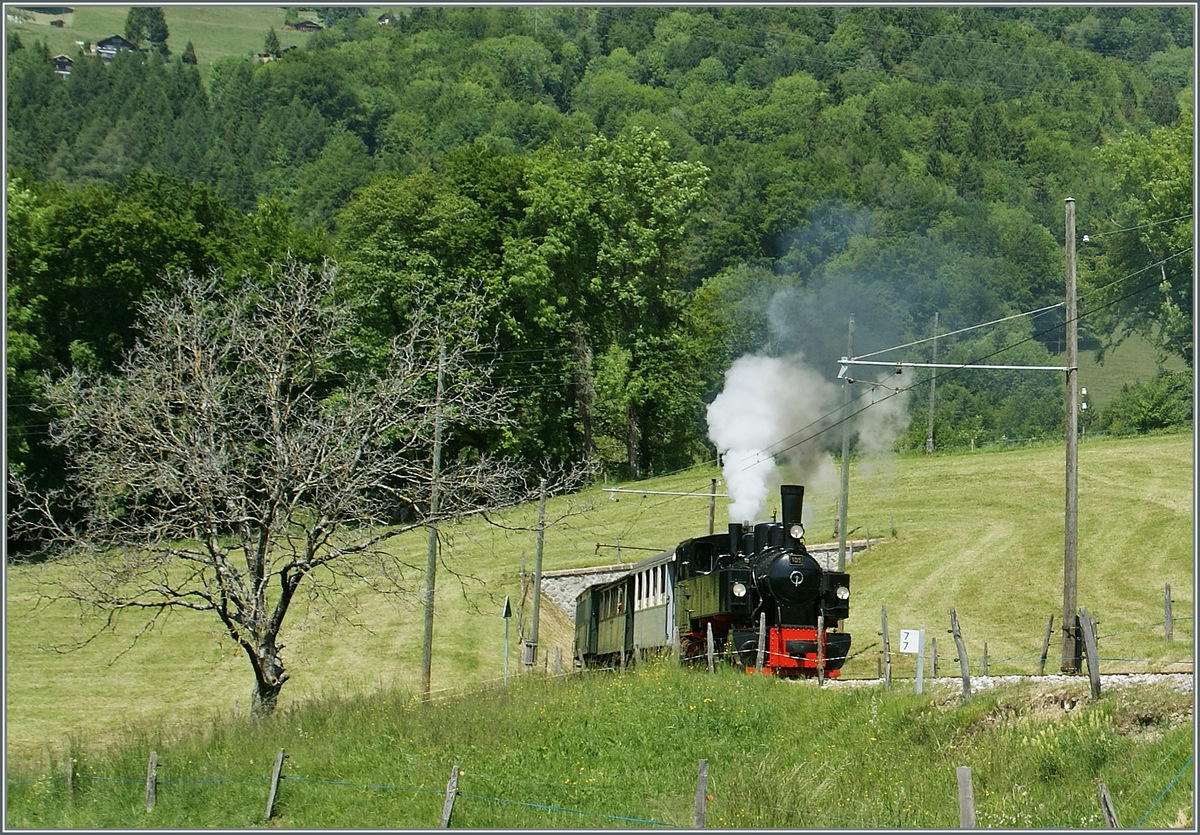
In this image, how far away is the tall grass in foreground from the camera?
51.0ft

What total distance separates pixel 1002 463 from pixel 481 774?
148 ft

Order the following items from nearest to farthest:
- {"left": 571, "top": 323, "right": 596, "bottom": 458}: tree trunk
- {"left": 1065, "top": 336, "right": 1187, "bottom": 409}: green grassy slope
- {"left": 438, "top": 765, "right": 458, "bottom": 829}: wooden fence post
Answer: {"left": 438, "top": 765, "right": 458, "bottom": 829}: wooden fence post → {"left": 571, "top": 323, "right": 596, "bottom": 458}: tree trunk → {"left": 1065, "top": 336, "right": 1187, "bottom": 409}: green grassy slope

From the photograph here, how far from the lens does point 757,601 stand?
86.8ft

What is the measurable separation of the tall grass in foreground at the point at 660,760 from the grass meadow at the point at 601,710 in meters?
0.05

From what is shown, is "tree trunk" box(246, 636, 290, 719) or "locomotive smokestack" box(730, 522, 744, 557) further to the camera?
"locomotive smokestack" box(730, 522, 744, 557)

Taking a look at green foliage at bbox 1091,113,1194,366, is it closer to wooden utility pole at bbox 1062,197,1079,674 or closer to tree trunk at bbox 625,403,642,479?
tree trunk at bbox 625,403,642,479

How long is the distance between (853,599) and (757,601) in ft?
53.1

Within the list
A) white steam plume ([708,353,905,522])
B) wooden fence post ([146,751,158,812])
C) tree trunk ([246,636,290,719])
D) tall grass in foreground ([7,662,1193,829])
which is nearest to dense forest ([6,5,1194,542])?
white steam plume ([708,353,905,522])

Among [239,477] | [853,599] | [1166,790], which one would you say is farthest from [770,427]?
[1166,790]

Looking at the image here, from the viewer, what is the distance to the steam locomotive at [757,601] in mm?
25953

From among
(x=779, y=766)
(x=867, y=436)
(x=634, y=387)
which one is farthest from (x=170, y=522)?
(x=867, y=436)

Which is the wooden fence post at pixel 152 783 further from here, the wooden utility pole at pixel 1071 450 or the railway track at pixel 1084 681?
the wooden utility pole at pixel 1071 450

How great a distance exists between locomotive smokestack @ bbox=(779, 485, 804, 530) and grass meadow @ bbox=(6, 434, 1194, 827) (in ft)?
14.5

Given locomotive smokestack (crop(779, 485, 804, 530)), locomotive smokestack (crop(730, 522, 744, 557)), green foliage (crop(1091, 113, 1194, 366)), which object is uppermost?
green foliage (crop(1091, 113, 1194, 366))
